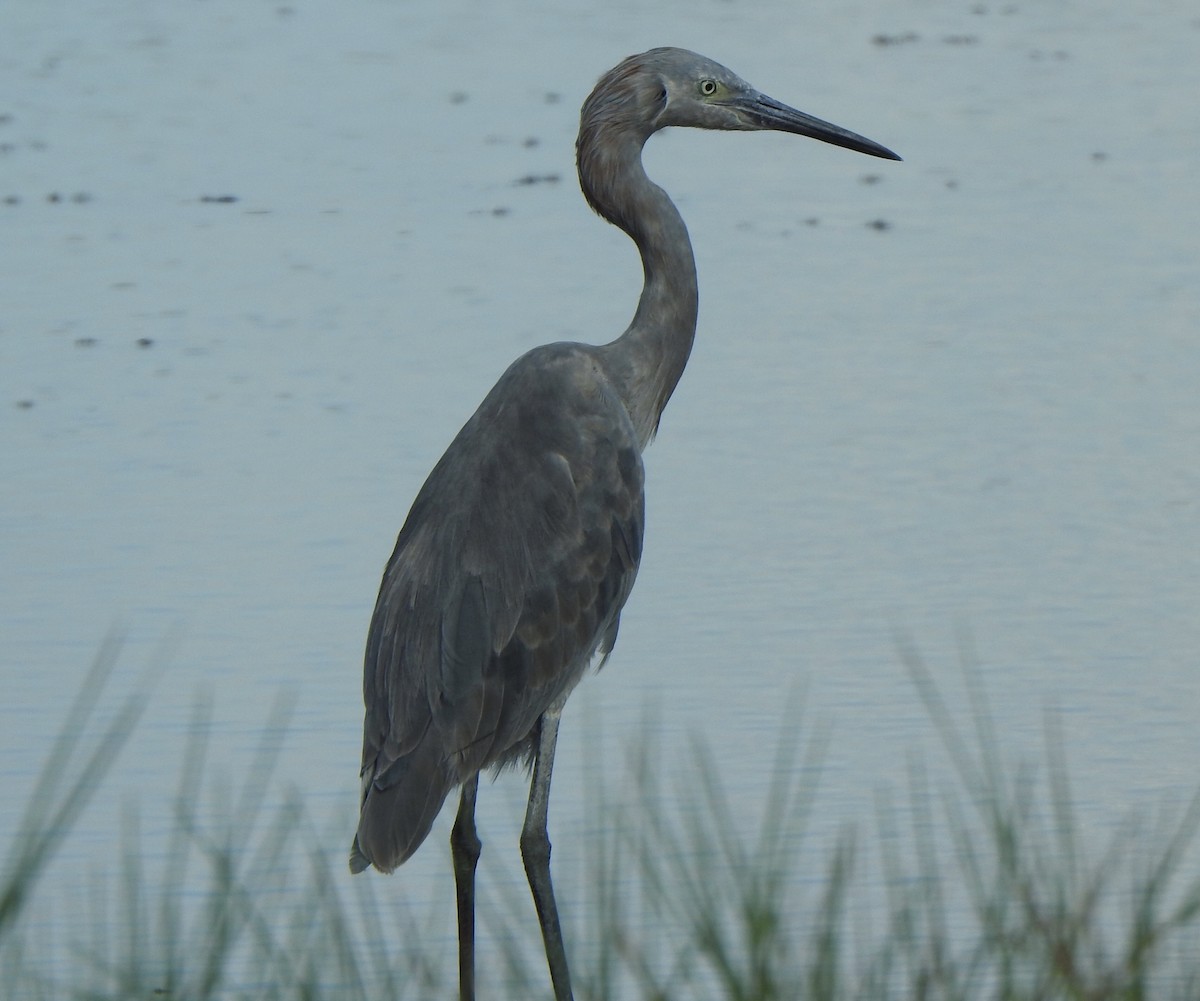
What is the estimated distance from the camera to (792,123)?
18.9ft

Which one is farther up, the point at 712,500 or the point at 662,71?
the point at 662,71

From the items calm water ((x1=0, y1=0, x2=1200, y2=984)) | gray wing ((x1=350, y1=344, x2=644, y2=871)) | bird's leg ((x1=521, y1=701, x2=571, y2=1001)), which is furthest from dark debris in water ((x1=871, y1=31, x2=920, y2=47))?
bird's leg ((x1=521, y1=701, x2=571, y2=1001))

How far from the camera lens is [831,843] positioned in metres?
5.42

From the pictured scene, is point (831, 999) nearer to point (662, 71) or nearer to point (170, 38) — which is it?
point (662, 71)

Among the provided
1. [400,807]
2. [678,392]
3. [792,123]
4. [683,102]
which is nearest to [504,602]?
[400,807]

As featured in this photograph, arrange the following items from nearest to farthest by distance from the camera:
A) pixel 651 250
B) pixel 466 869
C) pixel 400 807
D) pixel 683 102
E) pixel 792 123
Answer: pixel 400 807 < pixel 466 869 < pixel 651 250 < pixel 683 102 < pixel 792 123

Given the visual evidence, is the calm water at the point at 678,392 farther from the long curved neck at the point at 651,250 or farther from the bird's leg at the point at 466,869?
the long curved neck at the point at 651,250

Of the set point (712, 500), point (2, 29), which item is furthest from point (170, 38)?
point (712, 500)

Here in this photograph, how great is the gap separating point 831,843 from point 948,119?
828cm

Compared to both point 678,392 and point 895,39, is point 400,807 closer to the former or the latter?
point 678,392

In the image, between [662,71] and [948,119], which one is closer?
[662,71]

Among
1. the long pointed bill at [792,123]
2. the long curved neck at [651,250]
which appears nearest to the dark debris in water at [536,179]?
the long pointed bill at [792,123]

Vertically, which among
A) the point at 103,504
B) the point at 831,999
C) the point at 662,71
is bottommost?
the point at 103,504

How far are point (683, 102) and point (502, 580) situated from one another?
1318mm
